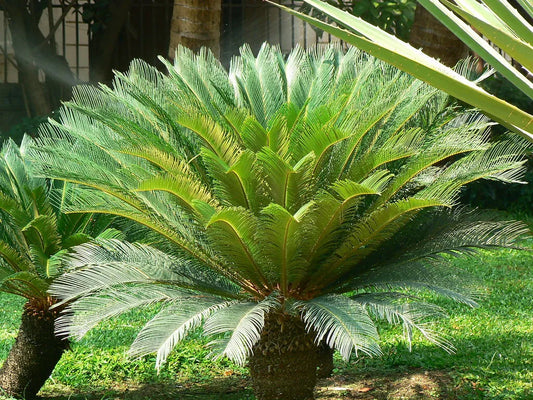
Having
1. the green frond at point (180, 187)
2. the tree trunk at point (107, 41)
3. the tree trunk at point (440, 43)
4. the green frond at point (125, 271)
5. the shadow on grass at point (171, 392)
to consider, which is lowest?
the shadow on grass at point (171, 392)

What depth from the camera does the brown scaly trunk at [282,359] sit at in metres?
3.95

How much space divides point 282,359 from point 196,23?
12.3 ft

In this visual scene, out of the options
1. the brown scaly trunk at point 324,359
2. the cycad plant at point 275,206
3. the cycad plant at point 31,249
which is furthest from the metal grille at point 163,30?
the brown scaly trunk at point 324,359

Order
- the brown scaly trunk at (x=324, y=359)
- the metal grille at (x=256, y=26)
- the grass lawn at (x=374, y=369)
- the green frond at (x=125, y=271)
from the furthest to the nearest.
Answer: the metal grille at (x=256, y=26), the grass lawn at (x=374, y=369), the brown scaly trunk at (x=324, y=359), the green frond at (x=125, y=271)

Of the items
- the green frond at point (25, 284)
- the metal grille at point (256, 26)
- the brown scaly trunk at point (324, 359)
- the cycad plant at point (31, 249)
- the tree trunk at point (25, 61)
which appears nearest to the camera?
the green frond at point (25, 284)

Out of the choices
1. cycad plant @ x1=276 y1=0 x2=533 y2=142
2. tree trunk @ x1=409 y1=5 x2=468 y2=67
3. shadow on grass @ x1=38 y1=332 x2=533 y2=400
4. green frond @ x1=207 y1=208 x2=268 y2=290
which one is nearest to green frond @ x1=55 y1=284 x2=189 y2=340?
green frond @ x1=207 y1=208 x2=268 y2=290

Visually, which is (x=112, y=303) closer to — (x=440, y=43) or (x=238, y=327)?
(x=238, y=327)

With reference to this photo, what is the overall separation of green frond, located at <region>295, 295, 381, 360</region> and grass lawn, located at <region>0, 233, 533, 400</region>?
0.93 meters

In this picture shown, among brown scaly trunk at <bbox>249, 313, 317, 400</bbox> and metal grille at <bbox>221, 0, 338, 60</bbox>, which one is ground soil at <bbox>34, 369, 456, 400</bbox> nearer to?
brown scaly trunk at <bbox>249, 313, 317, 400</bbox>

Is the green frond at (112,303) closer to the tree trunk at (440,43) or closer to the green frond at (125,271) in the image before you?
the green frond at (125,271)

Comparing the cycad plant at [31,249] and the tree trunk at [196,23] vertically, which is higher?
the tree trunk at [196,23]

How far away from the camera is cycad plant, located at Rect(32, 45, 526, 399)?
11.9 feet

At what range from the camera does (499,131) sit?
35.3 ft

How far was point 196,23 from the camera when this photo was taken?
6.81 meters
